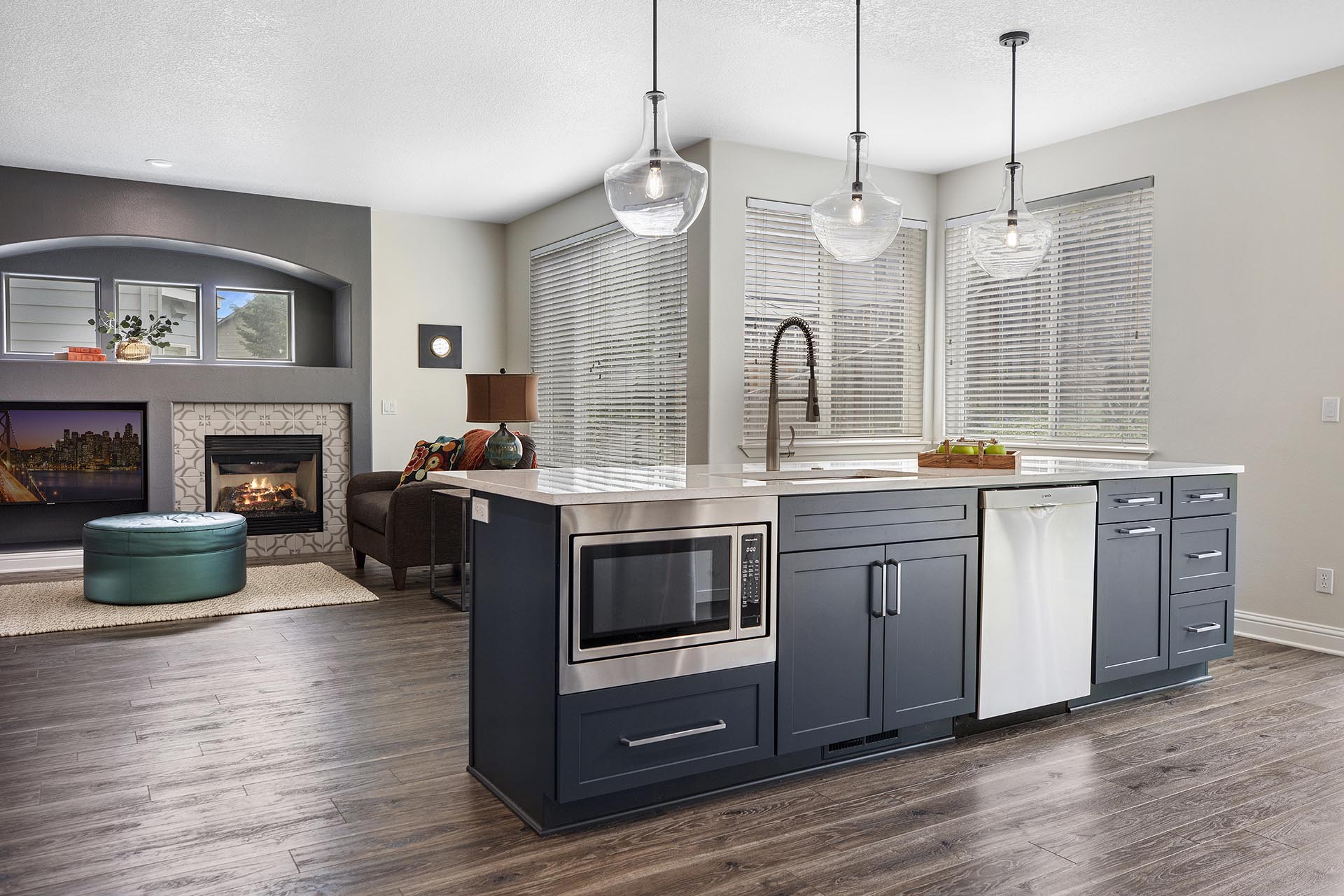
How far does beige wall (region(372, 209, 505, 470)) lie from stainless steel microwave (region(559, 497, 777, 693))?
544cm

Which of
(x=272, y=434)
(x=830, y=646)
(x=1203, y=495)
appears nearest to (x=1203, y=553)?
(x=1203, y=495)

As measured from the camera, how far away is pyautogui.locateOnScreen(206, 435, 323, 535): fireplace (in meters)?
6.88

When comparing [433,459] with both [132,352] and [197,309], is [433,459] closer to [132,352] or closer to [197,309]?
[132,352]

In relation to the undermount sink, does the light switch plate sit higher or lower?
higher

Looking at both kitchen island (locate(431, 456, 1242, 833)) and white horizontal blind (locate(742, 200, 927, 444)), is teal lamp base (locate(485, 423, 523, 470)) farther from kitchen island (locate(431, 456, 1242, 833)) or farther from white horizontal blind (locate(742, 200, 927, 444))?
kitchen island (locate(431, 456, 1242, 833))

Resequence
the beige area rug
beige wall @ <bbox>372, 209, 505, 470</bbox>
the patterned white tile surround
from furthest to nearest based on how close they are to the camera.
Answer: beige wall @ <bbox>372, 209, 505, 470</bbox>, the patterned white tile surround, the beige area rug

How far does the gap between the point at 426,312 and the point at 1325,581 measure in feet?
20.2

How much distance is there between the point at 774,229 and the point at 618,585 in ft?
12.5

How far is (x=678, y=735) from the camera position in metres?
2.46

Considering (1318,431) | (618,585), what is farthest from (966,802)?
(1318,431)

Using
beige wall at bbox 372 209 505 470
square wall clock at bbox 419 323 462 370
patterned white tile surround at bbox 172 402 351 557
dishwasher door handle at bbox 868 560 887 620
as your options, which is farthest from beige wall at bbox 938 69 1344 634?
patterned white tile surround at bbox 172 402 351 557

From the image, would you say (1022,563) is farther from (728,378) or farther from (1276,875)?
(728,378)

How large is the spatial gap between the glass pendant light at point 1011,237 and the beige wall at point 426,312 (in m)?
5.03

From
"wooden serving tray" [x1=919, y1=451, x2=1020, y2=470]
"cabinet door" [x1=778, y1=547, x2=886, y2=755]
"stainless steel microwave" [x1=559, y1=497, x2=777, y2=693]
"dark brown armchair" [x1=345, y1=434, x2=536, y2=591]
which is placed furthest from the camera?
"dark brown armchair" [x1=345, y1=434, x2=536, y2=591]
